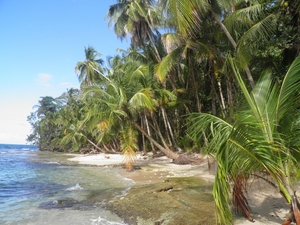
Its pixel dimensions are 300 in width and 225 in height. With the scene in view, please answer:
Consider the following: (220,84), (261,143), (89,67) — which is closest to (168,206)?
(261,143)

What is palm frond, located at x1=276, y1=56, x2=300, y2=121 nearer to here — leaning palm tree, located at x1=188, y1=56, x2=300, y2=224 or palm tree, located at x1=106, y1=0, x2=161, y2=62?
leaning palm tree, located at x1=188, y1=56, x2=300, y2=224

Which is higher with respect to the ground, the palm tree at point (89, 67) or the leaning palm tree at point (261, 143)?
the palm tree at point (89, 67)

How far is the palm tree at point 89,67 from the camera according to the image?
87.2 ft

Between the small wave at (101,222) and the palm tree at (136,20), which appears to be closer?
the small wave at (101,222)

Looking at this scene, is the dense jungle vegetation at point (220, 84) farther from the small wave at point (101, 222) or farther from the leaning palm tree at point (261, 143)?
the small wave at point (101, 222)

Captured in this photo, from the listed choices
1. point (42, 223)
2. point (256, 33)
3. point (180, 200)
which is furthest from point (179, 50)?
point (42, 223)

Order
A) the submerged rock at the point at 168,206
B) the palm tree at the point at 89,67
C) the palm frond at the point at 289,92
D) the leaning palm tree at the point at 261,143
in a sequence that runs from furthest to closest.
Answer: the palm tree at the point at 89,67 < the submerged rock at the point at 168,206 < the palm frond at the point at 289,92 < the leaning palm tree at the point at 261,143

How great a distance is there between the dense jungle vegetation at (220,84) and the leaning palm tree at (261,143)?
13 millimetres

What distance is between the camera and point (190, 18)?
7.93 metres

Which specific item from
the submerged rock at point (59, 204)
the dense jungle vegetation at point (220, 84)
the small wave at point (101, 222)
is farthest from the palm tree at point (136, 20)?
the small wave at point (101, 222)

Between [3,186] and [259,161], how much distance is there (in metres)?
11.6

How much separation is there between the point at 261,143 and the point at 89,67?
25844 millimetres

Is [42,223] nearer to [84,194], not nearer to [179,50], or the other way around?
[84,194]

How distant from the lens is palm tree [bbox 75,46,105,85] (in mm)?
26594
